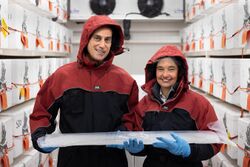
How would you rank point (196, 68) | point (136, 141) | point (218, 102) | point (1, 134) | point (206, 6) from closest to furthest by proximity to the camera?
point (136, 141), point (1, 134), point (218, 102), point (206, 6), point (196, 68)

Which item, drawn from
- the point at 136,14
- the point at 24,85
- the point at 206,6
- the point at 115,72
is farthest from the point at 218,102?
the point at 136,14

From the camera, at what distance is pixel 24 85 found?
2.47 m

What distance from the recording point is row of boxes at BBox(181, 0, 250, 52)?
195cm

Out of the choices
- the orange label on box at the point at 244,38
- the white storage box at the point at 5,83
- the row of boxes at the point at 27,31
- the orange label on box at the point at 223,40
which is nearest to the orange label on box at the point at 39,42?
the row of boxes at the point at 27,31

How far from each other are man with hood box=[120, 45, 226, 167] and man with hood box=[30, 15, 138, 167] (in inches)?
4.0

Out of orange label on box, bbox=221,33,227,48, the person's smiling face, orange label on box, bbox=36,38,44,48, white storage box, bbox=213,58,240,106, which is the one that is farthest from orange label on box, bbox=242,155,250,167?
orange label on box, bbox=36,38,44,48

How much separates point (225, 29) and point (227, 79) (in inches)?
12.3

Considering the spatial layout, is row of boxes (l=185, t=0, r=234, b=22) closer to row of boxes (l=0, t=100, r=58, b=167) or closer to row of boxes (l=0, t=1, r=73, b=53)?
row of boxes (l=0, t=1, r=73, b=53)

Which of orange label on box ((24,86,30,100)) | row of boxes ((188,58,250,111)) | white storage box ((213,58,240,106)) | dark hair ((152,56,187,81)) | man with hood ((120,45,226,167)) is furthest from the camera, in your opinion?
orange label on box ((24,86,30,100))

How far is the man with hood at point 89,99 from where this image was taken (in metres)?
1.72

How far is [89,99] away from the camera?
172 centimetres

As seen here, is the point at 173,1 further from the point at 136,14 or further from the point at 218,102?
the point at 218,102

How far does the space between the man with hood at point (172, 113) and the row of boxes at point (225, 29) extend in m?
0.43

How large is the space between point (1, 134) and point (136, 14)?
2.69 metres
